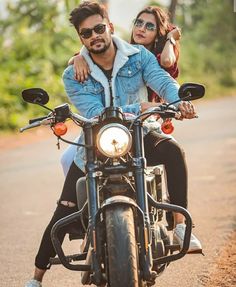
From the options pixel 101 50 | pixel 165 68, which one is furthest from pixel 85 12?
pixel 165 68

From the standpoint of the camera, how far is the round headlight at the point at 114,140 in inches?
183

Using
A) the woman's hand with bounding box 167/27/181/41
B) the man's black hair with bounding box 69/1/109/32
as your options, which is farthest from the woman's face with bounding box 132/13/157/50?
the man's black hair with bounding box 69/1/109/32

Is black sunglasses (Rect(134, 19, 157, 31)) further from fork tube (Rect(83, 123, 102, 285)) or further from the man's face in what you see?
fork tube (Rect(83, 123, 102, 285))

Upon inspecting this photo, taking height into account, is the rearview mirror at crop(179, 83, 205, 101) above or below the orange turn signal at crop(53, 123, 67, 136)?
above

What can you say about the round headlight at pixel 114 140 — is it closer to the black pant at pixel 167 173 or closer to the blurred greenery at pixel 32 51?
the black pant at pixel 167 173

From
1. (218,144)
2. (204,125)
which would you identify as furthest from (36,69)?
(218,144)

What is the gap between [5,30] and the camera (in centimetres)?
2625

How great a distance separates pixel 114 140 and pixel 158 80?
3.37ft

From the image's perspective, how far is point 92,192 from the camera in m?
4.68

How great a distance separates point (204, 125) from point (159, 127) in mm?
14805

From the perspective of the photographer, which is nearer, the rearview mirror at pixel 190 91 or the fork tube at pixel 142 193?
the fork tube at pixel 142 193

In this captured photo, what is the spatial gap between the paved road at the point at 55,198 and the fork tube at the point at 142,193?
4.70 ft

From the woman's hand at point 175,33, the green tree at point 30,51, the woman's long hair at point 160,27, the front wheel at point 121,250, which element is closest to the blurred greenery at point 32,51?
the green tree at point 30,51

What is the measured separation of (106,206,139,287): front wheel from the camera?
14.4 feet
